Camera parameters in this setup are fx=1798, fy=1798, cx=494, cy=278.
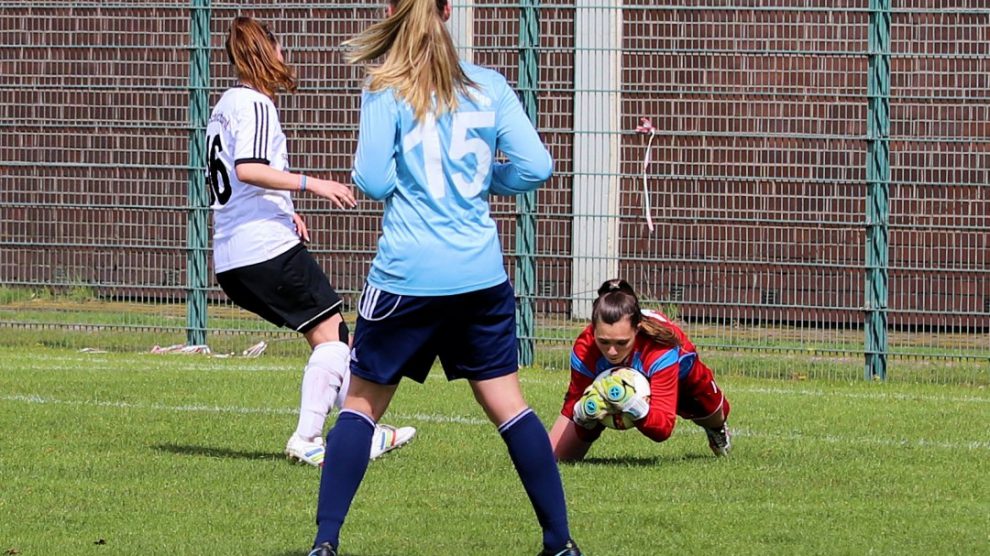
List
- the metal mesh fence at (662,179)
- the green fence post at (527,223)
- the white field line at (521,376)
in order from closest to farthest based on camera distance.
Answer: the white field line at (521,376)
the metal mesh fence at (662,179)
the green fence post at (527,223)

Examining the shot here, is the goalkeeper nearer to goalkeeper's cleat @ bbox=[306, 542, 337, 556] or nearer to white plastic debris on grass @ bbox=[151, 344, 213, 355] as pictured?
goalkeeper's cleat @ bbox=[306, 542, 337, 556]

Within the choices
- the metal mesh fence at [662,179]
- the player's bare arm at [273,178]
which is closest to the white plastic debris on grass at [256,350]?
the metal mesh fence at [662,179]

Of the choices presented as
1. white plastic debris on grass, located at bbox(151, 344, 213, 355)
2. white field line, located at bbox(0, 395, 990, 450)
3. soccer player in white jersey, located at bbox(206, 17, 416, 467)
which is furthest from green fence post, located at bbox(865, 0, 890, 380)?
soccer player in white jersey, located at bbox(206, 17, 416, 467)

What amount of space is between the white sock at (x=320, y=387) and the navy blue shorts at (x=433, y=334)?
2344mm

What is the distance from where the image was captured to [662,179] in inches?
514

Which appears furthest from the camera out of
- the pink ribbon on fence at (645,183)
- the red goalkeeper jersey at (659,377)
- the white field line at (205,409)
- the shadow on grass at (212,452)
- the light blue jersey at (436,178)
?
the pink ribbon on fence at (645,183)

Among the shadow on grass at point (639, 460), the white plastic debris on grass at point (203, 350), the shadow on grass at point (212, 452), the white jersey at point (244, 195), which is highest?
the white jersey at point (244, 195)

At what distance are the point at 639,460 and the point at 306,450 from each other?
1472 mm

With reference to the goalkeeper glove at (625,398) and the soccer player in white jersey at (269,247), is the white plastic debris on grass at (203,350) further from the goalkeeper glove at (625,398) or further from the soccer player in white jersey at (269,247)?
the goalkeeper glove at (625,398)

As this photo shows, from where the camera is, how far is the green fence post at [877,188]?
40.1ft

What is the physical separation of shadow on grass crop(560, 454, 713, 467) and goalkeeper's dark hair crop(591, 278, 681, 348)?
1.81ft

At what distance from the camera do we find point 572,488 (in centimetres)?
707

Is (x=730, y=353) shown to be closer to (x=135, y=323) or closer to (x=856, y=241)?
Answer: (x=856, y=241)

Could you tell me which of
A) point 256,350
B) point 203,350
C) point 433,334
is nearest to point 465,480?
point 433,334
